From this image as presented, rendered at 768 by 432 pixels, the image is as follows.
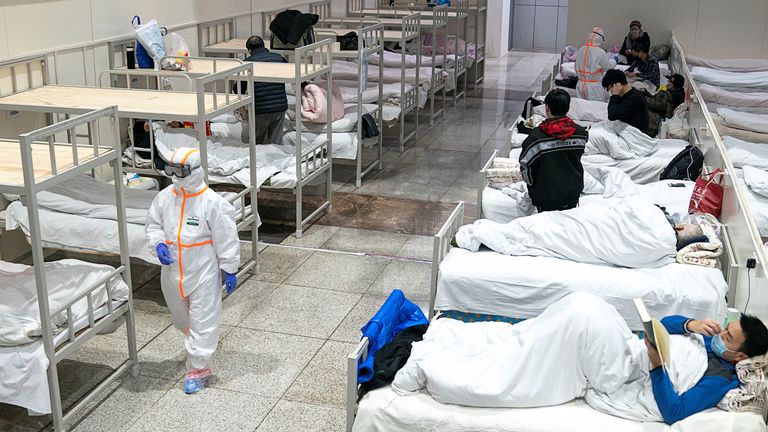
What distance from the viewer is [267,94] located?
8.12 m

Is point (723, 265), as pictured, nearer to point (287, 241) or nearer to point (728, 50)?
point (287, 241)

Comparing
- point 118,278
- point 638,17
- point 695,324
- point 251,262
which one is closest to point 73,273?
point 118,278

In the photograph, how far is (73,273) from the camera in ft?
16.5

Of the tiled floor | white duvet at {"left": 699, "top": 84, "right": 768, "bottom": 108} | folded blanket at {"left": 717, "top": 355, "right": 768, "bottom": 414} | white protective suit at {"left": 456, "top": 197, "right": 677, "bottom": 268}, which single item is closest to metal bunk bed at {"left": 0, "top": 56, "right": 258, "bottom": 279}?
the tiled floor

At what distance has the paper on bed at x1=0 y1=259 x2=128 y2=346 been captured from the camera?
433 cm

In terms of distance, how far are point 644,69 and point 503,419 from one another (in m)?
8.84

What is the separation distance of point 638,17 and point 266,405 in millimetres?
10828

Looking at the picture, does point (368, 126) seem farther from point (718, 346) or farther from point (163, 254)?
point (718, 346)

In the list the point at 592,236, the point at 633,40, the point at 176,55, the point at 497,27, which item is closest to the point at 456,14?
the point at 633,40

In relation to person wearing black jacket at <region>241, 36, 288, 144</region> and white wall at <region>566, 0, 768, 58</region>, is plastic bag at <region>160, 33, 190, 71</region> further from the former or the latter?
white wall at <region>566, 0, 768, 58</region>

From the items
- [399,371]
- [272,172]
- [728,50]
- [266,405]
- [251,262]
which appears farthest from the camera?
[728,50]

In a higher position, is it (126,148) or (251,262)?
(126,148)

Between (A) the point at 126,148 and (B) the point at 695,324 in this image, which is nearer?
(B) the point at 695,324

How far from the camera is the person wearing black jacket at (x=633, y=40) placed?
490 inches
